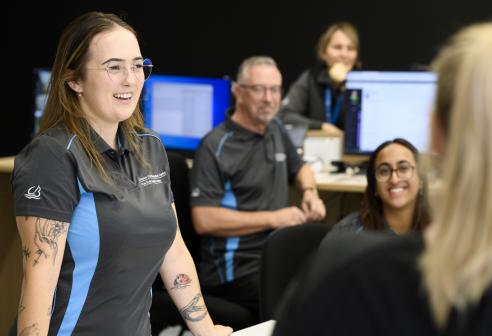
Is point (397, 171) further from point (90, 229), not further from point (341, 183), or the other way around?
point (90, 229)

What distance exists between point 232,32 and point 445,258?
6.87 metres

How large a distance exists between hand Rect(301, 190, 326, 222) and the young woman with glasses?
1803mm

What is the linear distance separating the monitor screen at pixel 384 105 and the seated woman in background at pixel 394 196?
118 cm

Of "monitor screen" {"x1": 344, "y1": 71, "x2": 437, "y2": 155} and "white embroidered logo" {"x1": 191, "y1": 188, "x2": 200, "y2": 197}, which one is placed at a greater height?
"monitor screen" {"x1": 344, "y1": 71, "x2": 437, "y2": 155}

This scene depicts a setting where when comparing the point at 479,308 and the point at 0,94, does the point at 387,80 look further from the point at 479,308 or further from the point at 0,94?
the point at 0,94

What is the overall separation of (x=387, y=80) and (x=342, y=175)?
1.77 feet

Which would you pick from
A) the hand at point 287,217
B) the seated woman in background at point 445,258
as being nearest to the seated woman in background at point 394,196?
the hand at point 287,217

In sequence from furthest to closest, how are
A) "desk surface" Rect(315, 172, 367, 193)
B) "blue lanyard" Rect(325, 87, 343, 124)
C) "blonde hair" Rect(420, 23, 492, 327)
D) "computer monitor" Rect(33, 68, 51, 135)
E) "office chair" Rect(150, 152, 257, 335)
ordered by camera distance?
"blue lanyard" Rect(325, 87, 343, 124)
"computer monitor" Rect(33, 68, 51, 135)
"desk surface" Rect(315, 172, 367, 193)
"office chair" Rect(150, 152, 257, 335)
"blonde hair" Rect(420, 23, 492, 327)

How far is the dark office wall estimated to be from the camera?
7094mm

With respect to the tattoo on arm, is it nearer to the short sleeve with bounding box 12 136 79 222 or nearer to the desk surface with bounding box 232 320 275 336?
the desk surface with bounding box 232 320 275 336

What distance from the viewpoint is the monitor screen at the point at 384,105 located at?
4.51 metres


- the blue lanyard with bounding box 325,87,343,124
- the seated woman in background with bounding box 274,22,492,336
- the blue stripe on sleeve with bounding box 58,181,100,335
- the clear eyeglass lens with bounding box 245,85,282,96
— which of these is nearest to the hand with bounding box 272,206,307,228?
the clear eyeglass lens with bounding box 245,85,282,96

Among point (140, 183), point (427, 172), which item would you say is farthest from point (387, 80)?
point (427, 172)

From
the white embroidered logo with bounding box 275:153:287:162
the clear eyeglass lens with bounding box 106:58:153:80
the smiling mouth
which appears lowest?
the white embroidered logo with bounding box 275:153:287:162
